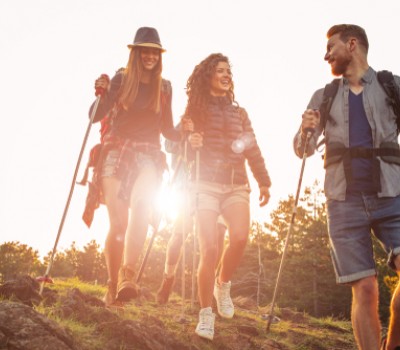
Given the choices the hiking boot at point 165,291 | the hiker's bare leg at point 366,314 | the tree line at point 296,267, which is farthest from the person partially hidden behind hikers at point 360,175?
the tree line at point 296,267

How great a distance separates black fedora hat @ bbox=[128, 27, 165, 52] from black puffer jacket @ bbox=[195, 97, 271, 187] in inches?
43.8

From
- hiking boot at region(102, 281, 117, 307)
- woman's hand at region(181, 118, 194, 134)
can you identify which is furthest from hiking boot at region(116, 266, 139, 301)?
woman's hand at region(181, 118, 194, 134)

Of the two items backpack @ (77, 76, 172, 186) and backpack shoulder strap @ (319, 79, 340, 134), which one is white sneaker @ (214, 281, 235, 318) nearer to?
backpack @ (77, 76, 172, 186)

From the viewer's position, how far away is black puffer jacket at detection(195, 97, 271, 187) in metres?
5.62

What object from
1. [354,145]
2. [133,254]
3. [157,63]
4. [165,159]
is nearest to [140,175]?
[165,159]

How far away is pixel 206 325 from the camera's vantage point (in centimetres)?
470

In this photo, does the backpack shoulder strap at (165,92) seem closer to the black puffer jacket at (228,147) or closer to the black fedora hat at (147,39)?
the black fedora hat at (147,39)

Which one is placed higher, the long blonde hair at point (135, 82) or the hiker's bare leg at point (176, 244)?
the long blonde hair at point (135, 82)

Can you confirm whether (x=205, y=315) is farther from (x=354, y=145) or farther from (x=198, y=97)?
(x=198, y=97)

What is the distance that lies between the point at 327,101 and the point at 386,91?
1.72 feet

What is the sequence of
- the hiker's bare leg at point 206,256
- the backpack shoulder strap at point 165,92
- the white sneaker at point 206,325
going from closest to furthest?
the white sneaker at point 206,325, the hiker's bare leg at point 206,256, the backpack shoulder strap at point 165,92

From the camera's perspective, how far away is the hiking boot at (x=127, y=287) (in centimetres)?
445

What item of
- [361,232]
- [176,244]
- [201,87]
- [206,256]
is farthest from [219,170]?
[176,244]

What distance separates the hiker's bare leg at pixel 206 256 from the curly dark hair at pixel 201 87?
53.7 inches
